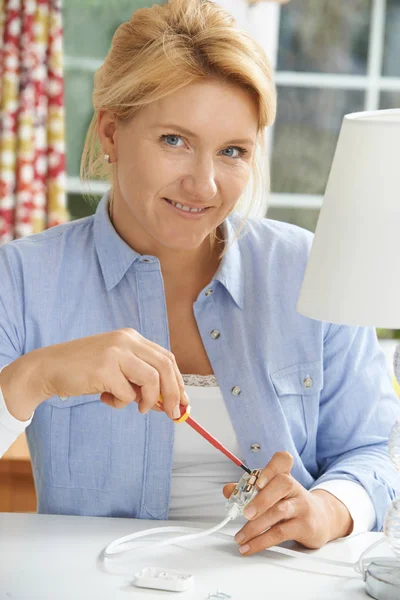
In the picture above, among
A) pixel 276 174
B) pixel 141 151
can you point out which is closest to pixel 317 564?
pixel 141 151

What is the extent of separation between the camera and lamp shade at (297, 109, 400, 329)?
1054mm

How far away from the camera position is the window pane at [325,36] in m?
3.79

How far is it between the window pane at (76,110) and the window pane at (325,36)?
0.86 metres

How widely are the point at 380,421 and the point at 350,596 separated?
0.49m

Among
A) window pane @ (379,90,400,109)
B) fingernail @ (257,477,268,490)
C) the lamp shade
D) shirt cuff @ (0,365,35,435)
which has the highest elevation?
window pane @ (379,90,400,109)

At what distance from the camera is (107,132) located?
162 cm

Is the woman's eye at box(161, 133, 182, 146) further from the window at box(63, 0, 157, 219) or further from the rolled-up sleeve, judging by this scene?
the window at box(63, 0, 157, 219)

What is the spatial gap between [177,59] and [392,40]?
2595 millimetres

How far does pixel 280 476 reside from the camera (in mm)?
1266

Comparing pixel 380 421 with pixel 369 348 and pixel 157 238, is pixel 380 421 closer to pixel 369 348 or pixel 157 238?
pixel 369 348

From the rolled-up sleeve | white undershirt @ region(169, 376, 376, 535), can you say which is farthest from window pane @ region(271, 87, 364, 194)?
white undershirt @ region(169, 376, 376, 535)

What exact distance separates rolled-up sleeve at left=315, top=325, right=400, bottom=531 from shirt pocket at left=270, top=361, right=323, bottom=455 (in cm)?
3

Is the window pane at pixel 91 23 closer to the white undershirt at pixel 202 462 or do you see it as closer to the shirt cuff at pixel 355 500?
the white undershirt at pixel 202 462

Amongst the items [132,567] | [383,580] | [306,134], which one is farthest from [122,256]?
[306,134]
